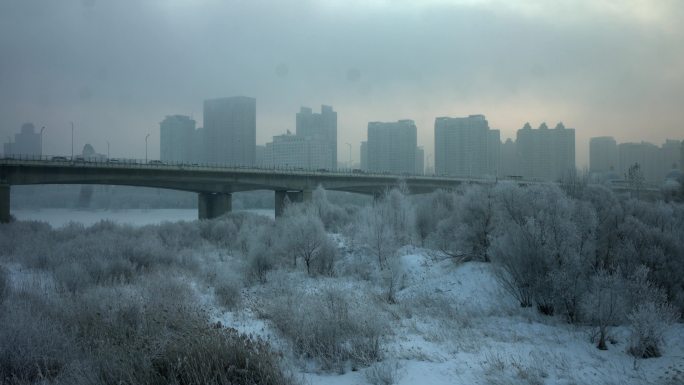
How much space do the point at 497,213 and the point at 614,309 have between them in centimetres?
955

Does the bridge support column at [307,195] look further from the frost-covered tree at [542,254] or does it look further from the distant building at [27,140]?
the frost-covered tree at [542,254]

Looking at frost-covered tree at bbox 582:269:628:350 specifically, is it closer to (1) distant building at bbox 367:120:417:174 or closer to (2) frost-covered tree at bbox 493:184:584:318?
(2) frost-covered tree at bbox 493:184:584:318

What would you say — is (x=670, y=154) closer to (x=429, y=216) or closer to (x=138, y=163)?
(x=429, y=216)

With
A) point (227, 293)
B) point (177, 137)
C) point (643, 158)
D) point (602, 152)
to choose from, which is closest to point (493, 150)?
point (602, 152)

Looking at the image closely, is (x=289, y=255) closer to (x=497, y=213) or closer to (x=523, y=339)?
(x=497, y=213)

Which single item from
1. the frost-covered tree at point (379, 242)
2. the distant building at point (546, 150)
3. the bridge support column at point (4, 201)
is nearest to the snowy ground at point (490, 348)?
the frost-covered tree at point (379, 242)

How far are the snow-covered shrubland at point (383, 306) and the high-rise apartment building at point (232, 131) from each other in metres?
64.7

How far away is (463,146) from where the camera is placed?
103062mm

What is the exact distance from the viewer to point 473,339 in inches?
397

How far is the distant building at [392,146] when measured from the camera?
106062 mm

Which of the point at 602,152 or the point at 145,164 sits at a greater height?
the point at 602,152

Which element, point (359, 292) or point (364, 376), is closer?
point (364, 376)

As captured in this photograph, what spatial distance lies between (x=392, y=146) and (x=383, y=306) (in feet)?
313

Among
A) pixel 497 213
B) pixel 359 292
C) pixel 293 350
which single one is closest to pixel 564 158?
pixel 497 213
